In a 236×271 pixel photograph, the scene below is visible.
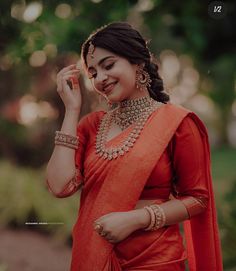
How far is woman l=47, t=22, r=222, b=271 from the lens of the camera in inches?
64.9

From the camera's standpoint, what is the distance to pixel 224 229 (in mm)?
3959

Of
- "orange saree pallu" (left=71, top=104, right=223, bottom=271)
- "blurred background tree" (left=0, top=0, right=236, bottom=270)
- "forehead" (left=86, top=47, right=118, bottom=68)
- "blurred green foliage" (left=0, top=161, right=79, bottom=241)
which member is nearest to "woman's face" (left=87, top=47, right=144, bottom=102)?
"forehead" (left=86, top=47, right=118, bottom=68)

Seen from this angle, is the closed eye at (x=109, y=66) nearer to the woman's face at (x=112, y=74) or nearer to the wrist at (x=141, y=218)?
the woman's face at (x=112, y=74)

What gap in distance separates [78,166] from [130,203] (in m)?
0.24

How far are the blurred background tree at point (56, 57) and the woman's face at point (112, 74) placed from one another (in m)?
0.36

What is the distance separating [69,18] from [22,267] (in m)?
1.97

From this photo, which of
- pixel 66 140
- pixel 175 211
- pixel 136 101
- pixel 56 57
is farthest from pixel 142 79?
pixel 56 57

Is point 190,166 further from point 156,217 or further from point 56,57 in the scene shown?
point 56,57

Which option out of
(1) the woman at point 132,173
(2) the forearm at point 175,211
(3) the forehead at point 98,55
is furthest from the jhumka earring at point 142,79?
(2) the forearm at point 175,211

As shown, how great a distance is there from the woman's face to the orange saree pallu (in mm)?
124

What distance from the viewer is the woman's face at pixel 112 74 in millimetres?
1695

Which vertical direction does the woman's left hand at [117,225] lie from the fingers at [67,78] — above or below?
below

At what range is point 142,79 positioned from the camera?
5.81ft

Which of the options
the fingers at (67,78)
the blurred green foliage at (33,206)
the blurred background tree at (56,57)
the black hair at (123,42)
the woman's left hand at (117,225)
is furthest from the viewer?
the blurred green foliage at (33,206)
